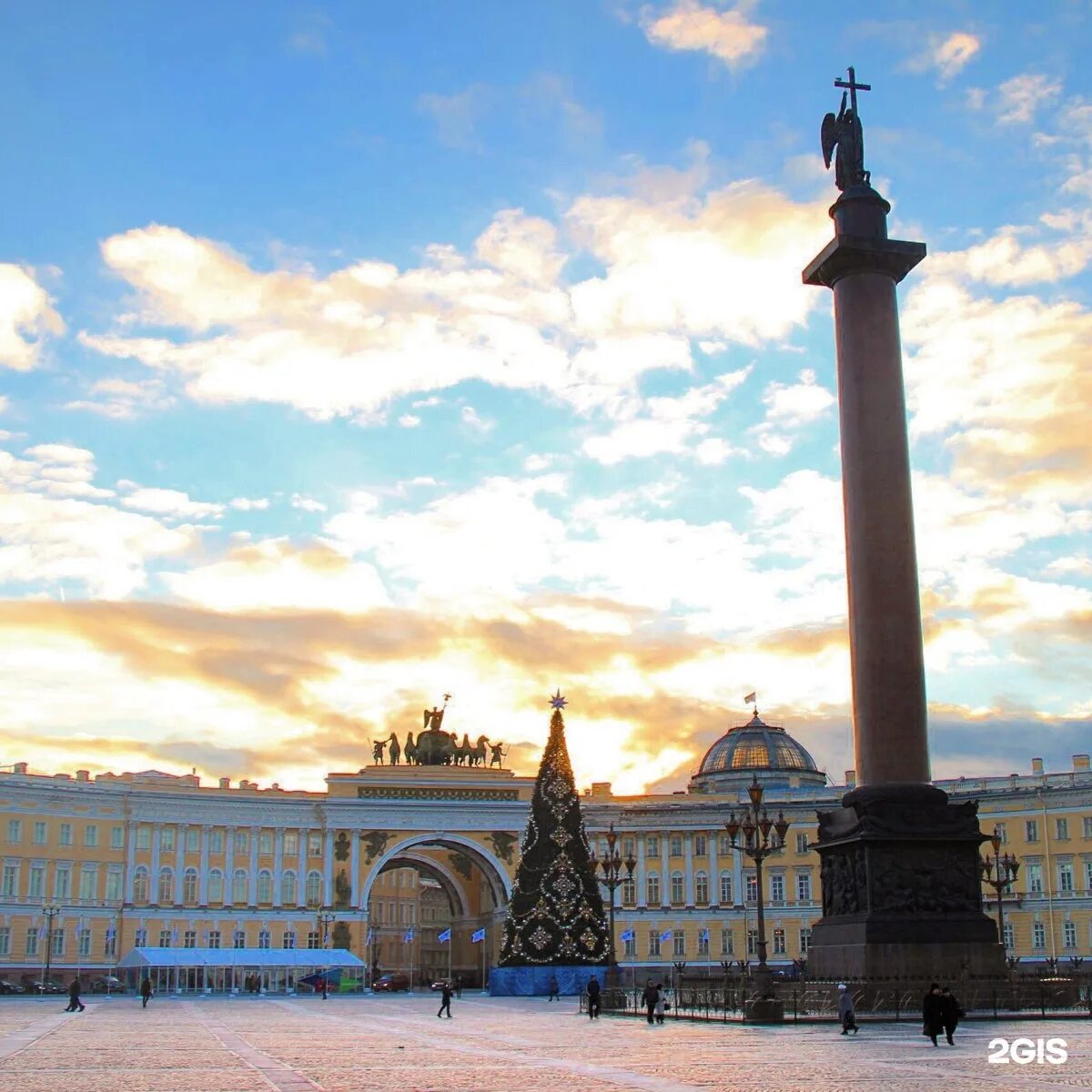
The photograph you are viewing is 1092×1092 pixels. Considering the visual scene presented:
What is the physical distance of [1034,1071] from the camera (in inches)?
861

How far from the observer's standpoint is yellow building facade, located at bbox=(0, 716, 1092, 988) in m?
95.7

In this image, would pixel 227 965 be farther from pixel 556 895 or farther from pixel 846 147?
pixel 846 147

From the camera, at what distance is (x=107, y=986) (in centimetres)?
8800

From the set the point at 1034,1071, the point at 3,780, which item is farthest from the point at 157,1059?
the point at 3,780

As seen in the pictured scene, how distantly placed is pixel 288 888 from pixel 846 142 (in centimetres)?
7635

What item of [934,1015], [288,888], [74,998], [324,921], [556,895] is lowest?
[74,998]

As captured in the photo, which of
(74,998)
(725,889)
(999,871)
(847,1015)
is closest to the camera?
(847,1015)

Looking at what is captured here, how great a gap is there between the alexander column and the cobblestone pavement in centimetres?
219

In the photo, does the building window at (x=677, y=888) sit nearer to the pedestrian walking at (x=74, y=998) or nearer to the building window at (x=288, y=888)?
the building window at (x=288, y=888)

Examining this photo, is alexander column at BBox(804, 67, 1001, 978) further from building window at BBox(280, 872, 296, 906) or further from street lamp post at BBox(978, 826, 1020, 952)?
building window at BBox(280, 872, 296, 906)

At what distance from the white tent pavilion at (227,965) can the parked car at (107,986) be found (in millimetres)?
985

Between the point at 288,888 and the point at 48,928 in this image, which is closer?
the point at 48,928

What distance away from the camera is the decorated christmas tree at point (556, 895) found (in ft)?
230

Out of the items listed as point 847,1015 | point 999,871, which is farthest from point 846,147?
point 999,871
